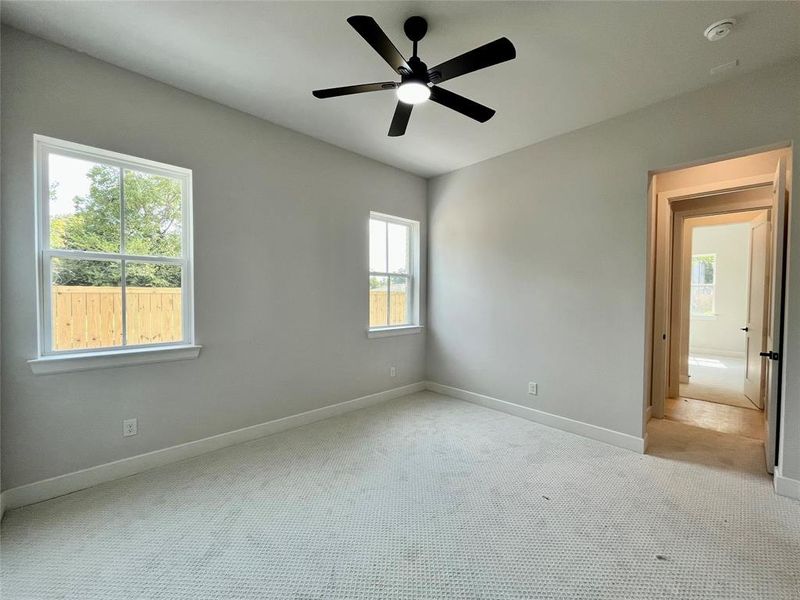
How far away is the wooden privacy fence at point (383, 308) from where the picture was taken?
400 cm

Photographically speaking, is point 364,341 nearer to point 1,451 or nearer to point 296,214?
point 296,214

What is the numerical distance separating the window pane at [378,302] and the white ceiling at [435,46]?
1.79 metres

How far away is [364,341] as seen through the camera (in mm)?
3852

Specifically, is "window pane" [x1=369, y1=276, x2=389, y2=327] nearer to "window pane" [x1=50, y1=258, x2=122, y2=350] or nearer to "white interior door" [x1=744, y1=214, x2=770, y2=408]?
"window pane" [x1=50, y1=258, x2=122, y2=350]

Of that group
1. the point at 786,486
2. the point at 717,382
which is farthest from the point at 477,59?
the point at 717,382

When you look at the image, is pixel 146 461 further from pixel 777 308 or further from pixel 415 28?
pixel 777 308

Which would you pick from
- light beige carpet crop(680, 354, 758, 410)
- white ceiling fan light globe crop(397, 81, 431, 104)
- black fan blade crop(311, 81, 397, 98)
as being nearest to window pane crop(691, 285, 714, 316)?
light beige carpet crop(680, 354, 758, 410)

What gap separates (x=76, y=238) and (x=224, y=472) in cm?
187

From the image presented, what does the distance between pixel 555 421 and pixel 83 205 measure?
13.7 ft

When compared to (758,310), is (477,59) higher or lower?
higher

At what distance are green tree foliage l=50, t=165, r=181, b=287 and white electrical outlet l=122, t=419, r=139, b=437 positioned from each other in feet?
3.17

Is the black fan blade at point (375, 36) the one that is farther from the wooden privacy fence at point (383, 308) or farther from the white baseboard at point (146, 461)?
the white baseboard at point (146, 461)

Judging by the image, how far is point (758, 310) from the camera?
3.72 metres

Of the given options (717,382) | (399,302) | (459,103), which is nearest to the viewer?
(459,103)
